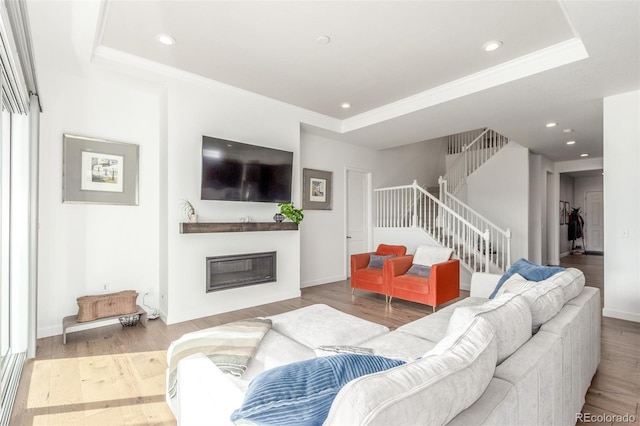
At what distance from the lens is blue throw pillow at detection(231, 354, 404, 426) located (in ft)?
2.52

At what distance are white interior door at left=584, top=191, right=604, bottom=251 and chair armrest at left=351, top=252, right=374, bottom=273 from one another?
31.6 feet

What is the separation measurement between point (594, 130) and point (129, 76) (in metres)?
6.65

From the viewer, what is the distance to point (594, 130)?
5113mm

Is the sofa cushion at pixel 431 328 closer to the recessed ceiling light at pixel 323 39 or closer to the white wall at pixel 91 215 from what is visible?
the recessed ceiling light at pixel 323 39

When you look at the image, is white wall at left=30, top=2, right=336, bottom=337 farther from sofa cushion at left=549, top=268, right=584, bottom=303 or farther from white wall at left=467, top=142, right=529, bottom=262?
white wall at left=467, top=142, right=529, bottom=262

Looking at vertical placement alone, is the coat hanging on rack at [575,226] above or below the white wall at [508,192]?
below

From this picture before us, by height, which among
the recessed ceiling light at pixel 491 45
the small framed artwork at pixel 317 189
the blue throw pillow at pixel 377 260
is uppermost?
the recessed ceiling light at pixel 491 45

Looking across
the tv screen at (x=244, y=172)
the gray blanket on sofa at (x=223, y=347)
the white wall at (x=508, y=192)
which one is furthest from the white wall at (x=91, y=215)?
the white wall at (x=508, y=192)

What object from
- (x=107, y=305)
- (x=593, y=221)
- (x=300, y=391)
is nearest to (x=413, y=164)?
(x=107, y=305)

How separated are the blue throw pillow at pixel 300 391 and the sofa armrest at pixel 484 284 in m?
2.47

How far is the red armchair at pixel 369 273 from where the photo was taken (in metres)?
4.58

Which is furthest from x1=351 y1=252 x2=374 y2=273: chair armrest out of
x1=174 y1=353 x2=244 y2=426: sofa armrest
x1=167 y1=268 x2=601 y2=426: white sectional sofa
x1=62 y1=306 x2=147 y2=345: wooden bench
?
x1=174 y1=353 x2=244 y2=426: sofa armrest

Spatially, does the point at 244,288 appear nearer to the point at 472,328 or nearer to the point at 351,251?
the point at 351,251

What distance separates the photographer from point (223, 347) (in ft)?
6.31
